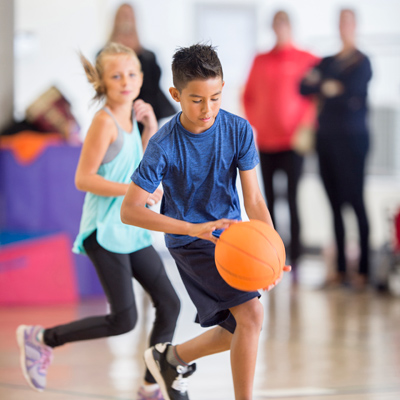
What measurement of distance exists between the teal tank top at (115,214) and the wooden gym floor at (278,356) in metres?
0.63

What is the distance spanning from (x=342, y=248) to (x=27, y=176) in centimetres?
226

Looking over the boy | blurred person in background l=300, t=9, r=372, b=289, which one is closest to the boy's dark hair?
the boy

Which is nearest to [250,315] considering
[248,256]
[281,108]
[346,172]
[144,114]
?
[248,256]

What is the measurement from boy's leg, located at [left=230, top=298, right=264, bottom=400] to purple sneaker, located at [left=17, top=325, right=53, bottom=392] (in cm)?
93

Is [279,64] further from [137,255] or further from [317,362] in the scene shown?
[137,255]

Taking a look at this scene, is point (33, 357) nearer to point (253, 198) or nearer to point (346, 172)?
point (253, 198)

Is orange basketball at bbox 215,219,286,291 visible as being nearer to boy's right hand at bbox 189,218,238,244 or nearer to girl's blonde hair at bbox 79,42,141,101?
boy's right hand at bbox 189,218,238,244

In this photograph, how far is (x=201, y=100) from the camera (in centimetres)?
185

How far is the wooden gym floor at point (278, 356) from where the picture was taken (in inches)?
103

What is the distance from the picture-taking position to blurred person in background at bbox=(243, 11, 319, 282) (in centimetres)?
468

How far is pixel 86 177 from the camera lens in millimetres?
2318

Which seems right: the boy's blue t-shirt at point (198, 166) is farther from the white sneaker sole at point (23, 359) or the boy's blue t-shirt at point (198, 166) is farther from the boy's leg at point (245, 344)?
the white sneaker sole at point (23, 359)

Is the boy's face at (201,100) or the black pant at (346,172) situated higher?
the boy's face at (201,100)

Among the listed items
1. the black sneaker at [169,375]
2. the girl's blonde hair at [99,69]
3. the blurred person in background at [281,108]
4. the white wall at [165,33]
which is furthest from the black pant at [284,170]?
the black sneaker at [169,375]
